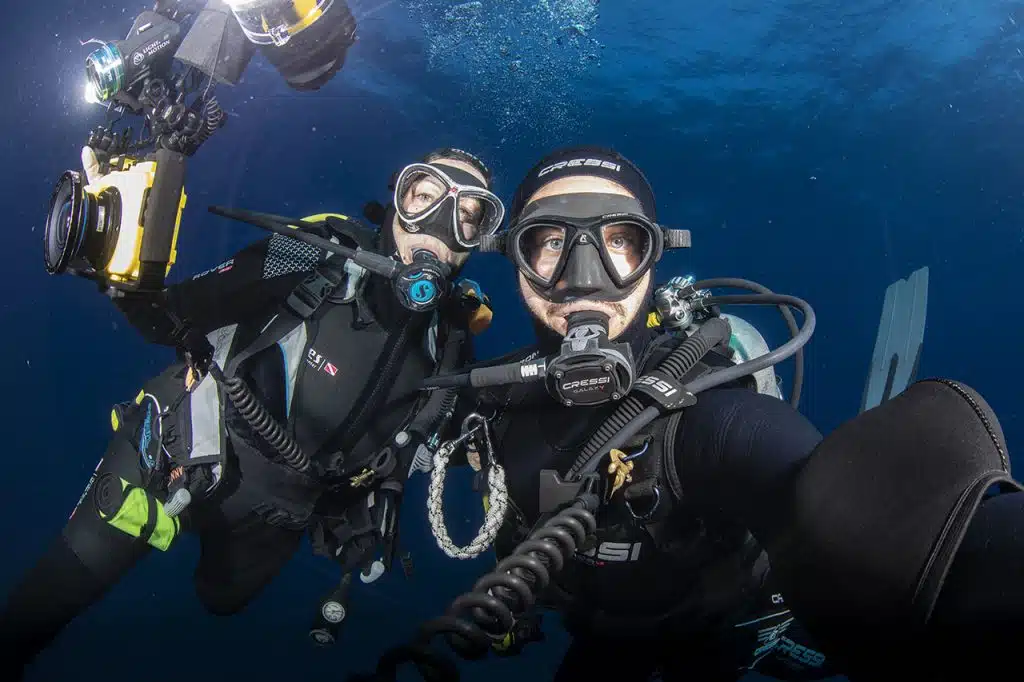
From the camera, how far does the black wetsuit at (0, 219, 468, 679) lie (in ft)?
12.6

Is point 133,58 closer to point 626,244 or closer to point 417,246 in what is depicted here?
point 417,246

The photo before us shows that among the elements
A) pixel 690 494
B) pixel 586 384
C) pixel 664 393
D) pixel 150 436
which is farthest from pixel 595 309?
pixel 150 436

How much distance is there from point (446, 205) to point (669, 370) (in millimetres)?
2248

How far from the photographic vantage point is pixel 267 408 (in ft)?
12.7

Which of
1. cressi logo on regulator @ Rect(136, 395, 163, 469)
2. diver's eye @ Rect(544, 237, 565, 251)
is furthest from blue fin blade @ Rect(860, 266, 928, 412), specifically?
cressi logo on regulator @ Rect(136, 395, 163, 469)

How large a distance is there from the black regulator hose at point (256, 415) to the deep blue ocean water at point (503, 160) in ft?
34.3

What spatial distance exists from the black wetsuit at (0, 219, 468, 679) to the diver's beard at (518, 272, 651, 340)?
1572mm

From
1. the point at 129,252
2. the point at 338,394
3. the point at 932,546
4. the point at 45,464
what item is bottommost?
the point at 45,464

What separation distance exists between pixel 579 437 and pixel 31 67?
17.0m

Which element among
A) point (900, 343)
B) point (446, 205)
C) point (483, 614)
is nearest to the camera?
point (483, 614)

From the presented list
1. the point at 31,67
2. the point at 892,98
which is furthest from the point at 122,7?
the point at 892,98

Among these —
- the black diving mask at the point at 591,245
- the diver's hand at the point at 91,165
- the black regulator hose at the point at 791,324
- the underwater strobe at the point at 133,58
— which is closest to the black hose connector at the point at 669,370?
the black diving mask at the point at 591,245

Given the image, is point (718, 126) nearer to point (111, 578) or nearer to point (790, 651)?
point (790, 651)

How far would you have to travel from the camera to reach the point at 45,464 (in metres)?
18.8
